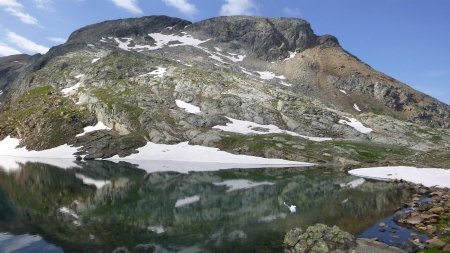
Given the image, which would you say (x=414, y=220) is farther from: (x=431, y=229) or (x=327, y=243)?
(x=327, y=243)

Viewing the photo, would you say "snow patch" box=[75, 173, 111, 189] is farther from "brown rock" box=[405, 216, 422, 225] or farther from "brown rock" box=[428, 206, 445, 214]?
"brown rock" box=[428, 206, 445, 214]

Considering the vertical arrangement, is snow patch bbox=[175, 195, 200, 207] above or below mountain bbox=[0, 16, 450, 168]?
below

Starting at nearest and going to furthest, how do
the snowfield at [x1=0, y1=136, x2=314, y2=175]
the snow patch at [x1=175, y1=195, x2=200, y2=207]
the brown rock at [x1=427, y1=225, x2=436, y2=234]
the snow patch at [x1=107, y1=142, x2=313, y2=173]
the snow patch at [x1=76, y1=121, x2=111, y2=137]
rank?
the brown rock at [x1=427, y1=225, x2=436, y2=234] < the snow patch at [x1=175, y1=195, x2=200, y2=207] < the snowfield at [x1=0, y1=136, x2=314, y2=175] < the snow patch at [x1=107, y1=142, x2=313, y2=173] < the snow patch at [x1=76, y1=121, x2=111, y2=137]

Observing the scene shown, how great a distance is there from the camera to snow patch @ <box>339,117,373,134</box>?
132m

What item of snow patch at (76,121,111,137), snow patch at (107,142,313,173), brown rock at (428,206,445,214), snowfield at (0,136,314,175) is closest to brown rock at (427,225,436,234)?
brown rock at (428,206,445,214)

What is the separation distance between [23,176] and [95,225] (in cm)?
4052

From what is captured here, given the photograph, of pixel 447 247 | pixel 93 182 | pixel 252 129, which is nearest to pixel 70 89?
pixel 252 129

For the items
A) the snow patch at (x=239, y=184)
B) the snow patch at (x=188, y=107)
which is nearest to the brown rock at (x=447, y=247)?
the snow patch at (x=239, y=184)

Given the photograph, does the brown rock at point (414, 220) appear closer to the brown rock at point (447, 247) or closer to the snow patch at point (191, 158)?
the brown rock at point (447, 247)

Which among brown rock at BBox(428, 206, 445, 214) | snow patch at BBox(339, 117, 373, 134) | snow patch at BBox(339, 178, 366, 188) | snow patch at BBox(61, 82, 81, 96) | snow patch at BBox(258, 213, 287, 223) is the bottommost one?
snow patch at BBox(258, 213, 287, 223)

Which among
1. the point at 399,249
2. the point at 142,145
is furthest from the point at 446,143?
the point at 399,249

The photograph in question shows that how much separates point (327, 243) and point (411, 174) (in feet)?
181

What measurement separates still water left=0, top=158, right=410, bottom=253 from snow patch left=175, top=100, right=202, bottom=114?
2332 inches

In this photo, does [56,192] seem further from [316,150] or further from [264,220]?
[316,150]
